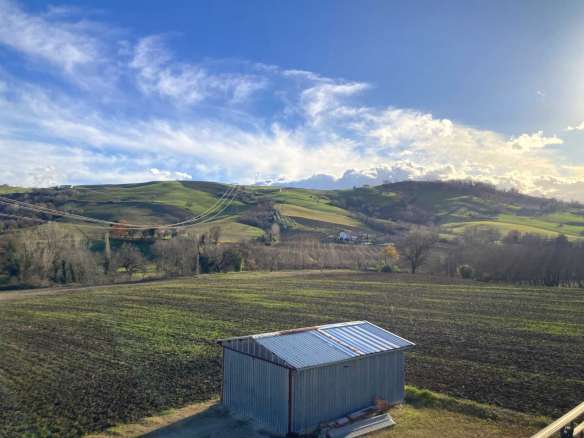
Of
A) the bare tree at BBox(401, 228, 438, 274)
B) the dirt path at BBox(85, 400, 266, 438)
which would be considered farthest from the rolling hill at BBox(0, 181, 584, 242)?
the dirt path at BBox(85, 400, 266, 438)

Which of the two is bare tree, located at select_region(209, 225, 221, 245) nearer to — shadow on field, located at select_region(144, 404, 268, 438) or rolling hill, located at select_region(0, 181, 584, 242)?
rolling hill, located at select_region(0, 181, 584, 242)

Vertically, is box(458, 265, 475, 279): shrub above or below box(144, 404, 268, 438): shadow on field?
below

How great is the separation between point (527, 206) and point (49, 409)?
152 meters

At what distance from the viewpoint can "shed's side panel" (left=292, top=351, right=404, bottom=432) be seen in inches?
593

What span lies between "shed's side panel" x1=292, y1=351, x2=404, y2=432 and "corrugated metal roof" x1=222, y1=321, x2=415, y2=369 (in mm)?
260

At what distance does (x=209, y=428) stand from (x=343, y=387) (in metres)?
4.44

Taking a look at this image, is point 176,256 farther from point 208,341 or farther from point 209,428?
point 209,428

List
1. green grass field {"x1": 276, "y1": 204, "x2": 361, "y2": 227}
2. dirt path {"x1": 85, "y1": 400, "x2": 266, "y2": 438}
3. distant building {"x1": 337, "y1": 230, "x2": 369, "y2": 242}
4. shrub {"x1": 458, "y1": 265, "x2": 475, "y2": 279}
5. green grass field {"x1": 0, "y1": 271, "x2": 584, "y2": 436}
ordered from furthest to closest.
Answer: green grass field {"x1": 276, "y1": 204, "x2": 361, "y2": 227} < distant building {"x1": 337, "y1": 230, "x2": 369, "y2": 242} < shrub {"x1": 458, "y1": 265, "x2": 475, "y2": 279} < green grass field {"x1": 0, "y1": 271, "x2": 584, "y2": 436} < dirt path {"x1": 85, "y1": 400, "x2": 266, "y2": 438}

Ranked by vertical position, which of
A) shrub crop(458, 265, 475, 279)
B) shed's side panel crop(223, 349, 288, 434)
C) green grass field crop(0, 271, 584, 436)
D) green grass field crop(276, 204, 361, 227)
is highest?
green grass field crop(276, 204, 361, 227)

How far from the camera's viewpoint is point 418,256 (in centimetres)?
8000

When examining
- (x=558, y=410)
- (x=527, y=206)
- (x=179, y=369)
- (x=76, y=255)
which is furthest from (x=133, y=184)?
(x=558, y=410)

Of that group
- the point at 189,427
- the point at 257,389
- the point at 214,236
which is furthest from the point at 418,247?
the point at 189,427

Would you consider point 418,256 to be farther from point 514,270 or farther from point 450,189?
point 450,189

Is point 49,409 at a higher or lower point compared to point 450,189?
lower
